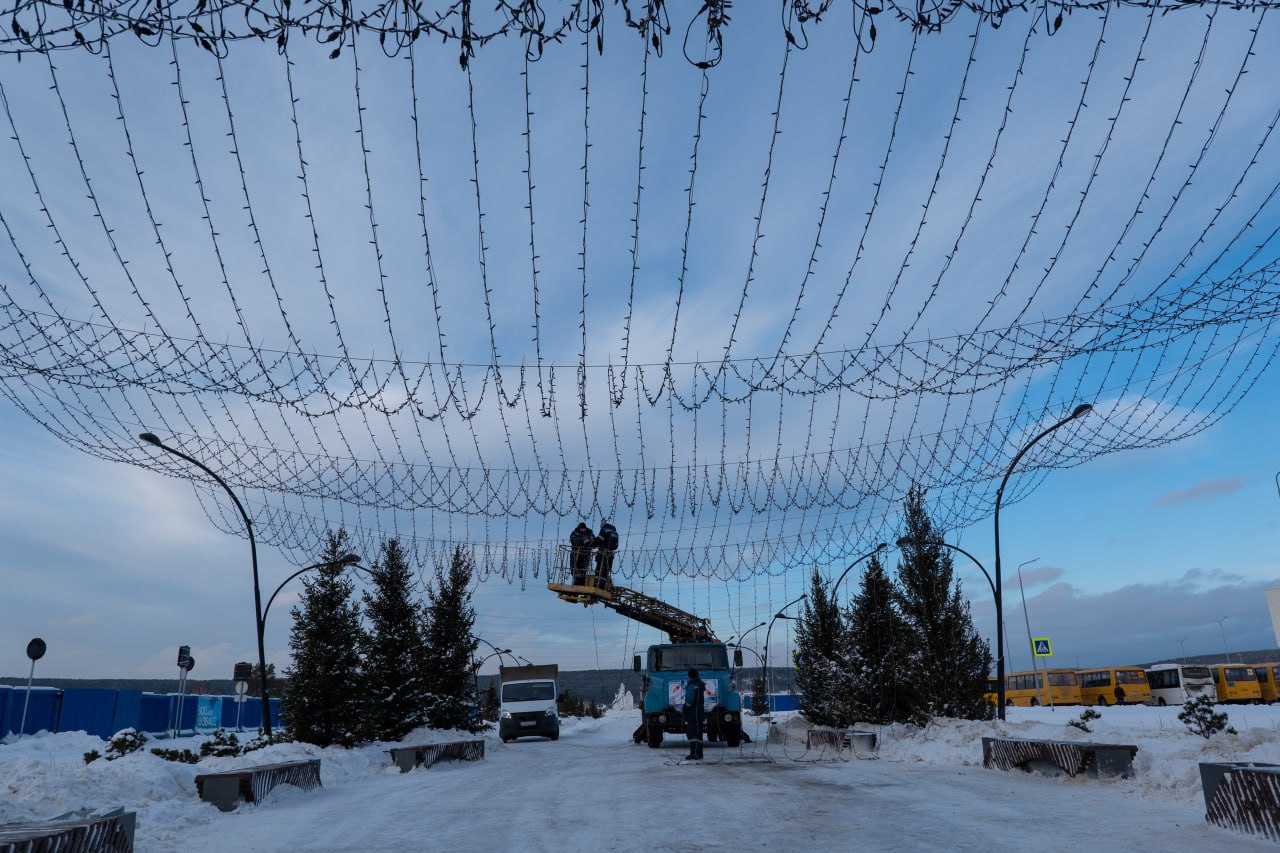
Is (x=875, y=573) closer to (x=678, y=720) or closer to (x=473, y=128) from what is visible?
(x=678, y=720)

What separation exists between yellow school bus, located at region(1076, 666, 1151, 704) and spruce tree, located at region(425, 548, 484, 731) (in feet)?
127

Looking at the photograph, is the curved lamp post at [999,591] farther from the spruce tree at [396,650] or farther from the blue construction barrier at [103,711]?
the blue construction barrier at [103,711]

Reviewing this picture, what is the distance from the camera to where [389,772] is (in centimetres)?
1925

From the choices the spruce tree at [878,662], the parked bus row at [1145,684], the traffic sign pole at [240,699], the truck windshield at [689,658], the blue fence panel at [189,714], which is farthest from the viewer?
the parked bus row at [1145,684]

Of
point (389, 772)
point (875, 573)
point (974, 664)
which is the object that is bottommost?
point (389, 772)

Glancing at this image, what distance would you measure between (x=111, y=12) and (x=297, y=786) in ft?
38.8

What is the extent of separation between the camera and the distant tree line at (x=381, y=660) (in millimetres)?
23844

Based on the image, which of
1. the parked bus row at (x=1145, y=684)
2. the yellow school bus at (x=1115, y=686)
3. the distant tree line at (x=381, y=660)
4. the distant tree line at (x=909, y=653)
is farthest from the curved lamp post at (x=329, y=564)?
the yellow school bus at (x=1115, y=686)

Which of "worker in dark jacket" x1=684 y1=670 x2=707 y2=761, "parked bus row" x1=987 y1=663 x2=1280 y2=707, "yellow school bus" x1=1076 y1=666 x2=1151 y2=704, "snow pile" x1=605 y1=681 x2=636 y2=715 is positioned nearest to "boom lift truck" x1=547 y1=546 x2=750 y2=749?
"worker in dark jacket" x1=684 y1=670 x2=707 y2=761

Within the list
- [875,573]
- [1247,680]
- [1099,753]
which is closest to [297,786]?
[1099,753]

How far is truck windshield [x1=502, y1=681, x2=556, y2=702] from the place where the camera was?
117 feet

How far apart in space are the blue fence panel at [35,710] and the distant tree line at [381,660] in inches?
401

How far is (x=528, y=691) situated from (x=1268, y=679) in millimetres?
40165

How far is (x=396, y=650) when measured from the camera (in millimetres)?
30125
